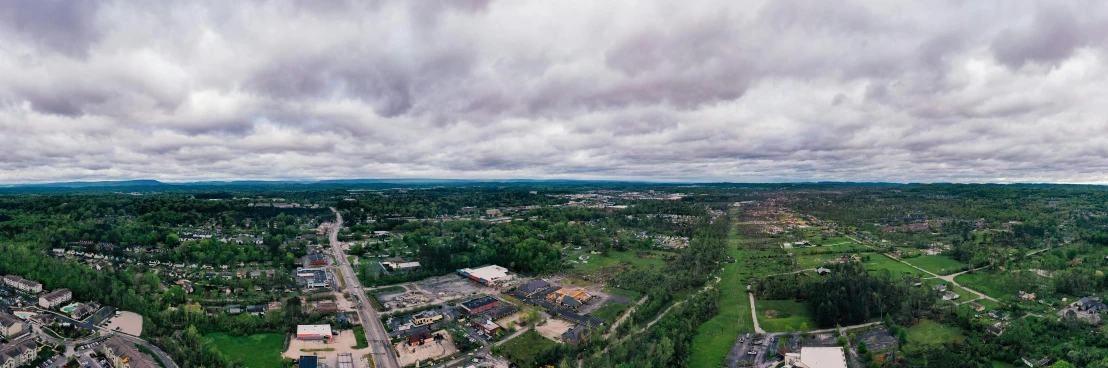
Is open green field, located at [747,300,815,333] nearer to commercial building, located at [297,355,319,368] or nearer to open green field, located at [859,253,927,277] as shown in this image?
open green field, located at [859,253,927,277]

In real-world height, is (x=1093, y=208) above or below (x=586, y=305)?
above

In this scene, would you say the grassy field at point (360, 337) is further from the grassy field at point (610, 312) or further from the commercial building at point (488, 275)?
the grassy field at point (610, 312)

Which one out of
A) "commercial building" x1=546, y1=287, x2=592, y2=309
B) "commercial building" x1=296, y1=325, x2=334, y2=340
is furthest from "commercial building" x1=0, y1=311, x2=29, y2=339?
"commercial building" x1=546, y1=287, x2=592, y2=309

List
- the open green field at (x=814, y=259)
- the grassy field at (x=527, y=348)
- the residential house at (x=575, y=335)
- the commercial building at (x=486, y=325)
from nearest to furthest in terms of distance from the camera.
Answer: the grassy field at (x=527, y=348) → the residential house at (x=575, y=335) → the commercial building at (x=486, y=325) → the open green field at (x=814, y=259)

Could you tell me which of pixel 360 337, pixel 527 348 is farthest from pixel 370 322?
pixel 527 348

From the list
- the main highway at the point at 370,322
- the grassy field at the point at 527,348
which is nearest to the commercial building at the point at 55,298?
the main highway at the point at 370,322

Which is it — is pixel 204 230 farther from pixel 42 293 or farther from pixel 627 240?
pixel 627 240

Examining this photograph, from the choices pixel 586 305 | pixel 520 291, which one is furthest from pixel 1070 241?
pixel 520 291
